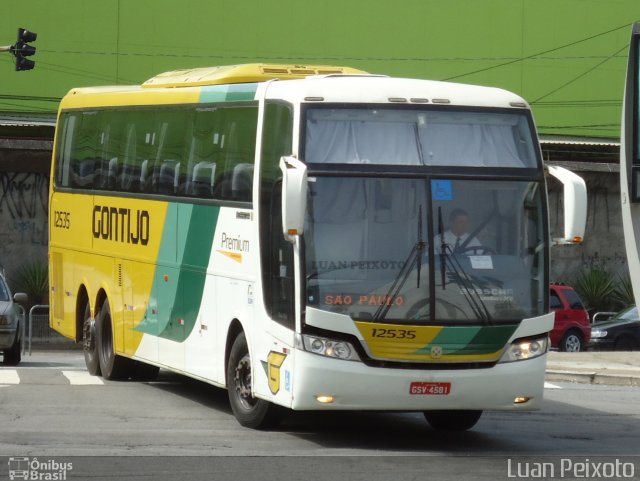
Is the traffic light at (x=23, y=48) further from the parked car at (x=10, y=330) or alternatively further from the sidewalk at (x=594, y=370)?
the sidewalk at (x=594, y=370)

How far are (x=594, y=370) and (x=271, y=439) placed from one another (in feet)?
33.6

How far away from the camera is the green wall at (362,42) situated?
50844mm

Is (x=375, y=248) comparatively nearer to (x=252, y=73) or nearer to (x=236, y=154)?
(x=236, y=154)

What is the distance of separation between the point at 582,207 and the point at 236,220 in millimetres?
3183

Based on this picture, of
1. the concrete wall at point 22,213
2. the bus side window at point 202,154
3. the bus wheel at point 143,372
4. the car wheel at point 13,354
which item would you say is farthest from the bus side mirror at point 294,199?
the concrete wall at point 22,213

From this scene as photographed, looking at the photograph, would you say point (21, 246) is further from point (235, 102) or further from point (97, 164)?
point (235, 102)

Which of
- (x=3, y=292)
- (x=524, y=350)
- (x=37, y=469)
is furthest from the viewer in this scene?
(x=3, y=292)

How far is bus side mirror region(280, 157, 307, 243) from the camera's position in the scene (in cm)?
1158

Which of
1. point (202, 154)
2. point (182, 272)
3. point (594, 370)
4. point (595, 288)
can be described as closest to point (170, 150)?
point (202, 154)

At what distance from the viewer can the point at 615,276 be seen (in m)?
41.1

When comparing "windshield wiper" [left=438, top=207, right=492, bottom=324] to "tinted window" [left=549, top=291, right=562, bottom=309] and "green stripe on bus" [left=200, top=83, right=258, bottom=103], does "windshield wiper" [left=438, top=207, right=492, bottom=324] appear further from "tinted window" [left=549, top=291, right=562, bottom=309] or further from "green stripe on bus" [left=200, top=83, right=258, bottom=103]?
"tinted window" [left=549, top=291, right=562, bottom=309]

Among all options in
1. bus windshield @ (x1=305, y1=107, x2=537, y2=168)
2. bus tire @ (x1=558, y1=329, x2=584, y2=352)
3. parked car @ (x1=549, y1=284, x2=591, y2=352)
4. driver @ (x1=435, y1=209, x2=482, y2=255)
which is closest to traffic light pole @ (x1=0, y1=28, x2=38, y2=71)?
parked car @ (x1=549, y1=284, x2=591, y2=352)

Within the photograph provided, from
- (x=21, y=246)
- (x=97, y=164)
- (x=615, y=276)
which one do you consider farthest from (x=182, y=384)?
(x=615, y=276)

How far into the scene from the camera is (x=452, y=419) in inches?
546
